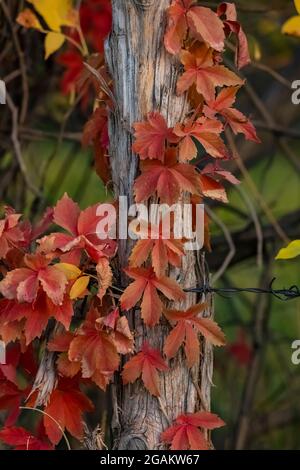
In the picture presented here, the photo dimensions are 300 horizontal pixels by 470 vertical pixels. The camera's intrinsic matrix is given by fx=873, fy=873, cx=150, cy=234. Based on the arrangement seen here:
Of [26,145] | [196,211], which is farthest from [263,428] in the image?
[196,211]

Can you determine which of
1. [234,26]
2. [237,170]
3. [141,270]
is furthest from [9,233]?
[237,170]

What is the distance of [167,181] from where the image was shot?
1601 millimetres

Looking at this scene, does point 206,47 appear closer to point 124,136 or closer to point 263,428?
point 124,136

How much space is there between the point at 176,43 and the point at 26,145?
166cm

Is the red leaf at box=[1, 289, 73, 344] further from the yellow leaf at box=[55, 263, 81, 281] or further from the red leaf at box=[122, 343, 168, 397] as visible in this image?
the red leaf at box=[122, 343, 168, 397]

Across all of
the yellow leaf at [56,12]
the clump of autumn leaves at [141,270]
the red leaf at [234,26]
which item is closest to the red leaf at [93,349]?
the clump of autumn leaves at [141,270]

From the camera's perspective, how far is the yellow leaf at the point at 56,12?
2312 mm

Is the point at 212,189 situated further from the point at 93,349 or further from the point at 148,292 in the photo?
the point at 93,349

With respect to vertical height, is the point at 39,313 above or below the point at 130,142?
below

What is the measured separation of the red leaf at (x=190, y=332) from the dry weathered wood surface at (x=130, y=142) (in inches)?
1.9

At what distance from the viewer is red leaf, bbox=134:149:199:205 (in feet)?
5.24

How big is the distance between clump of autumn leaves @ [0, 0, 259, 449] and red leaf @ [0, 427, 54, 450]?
9cm

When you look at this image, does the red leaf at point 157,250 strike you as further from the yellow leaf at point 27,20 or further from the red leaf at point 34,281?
the yellow leaf at point 27,20

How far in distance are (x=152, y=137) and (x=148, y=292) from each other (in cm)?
29
